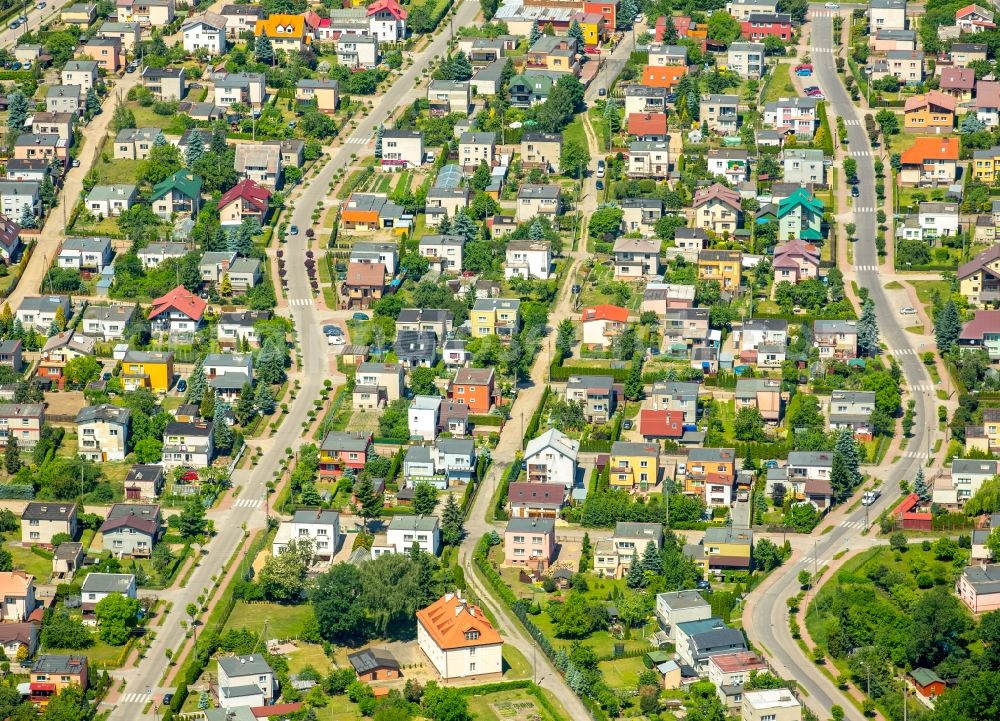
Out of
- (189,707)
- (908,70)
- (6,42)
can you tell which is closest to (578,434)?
(189,707)


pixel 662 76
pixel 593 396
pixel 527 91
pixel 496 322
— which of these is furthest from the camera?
pixel 662 76

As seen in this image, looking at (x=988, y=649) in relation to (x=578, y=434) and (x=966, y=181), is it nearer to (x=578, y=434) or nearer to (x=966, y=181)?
(x=578, y=434)

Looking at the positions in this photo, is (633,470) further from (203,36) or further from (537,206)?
(203,36)

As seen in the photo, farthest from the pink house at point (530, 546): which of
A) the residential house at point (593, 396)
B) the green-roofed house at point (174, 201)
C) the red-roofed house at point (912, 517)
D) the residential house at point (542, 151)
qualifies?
the residential house at point (542, 151)

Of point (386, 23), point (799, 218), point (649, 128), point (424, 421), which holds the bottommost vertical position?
point (424, 421)

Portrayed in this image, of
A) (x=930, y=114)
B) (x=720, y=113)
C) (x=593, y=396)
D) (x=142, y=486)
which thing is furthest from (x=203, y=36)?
(x=142, y=486)
